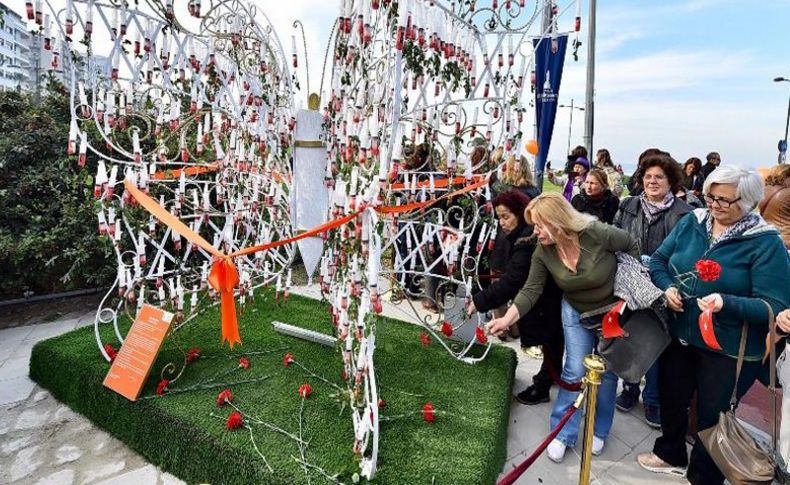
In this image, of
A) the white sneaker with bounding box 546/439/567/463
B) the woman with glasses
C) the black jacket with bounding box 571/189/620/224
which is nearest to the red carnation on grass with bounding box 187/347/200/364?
the white sneaker with bounding box 546/439/567/463

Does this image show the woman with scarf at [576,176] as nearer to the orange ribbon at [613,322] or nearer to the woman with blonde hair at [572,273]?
the woman with blonde hair at [572,273]

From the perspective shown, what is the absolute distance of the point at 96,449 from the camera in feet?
7.98

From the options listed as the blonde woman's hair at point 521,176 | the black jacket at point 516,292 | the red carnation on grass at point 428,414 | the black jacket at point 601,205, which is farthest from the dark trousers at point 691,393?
the blonde woman's hair at point 521,176

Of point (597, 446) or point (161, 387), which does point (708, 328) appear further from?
point (161, 387)

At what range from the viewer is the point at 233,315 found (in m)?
2.38

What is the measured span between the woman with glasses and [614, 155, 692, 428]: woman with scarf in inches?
14.5

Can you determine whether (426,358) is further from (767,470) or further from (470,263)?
(767,470)

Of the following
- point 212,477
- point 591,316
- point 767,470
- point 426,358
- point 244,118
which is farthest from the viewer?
point 426,358

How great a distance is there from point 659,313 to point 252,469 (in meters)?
1.99

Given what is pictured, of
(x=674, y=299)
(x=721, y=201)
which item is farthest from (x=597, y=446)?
(x=721, y=201)

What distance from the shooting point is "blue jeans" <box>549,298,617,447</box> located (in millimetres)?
2387

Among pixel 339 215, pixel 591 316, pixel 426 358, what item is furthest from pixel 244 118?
pixel 591 316

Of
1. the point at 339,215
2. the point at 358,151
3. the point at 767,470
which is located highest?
the point at 358,151

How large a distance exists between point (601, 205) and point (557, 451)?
6.26ft
